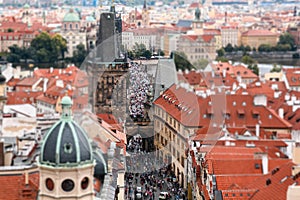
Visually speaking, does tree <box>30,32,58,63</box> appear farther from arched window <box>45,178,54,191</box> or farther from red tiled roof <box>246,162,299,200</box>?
arched window <box>45,178,54,191</box>

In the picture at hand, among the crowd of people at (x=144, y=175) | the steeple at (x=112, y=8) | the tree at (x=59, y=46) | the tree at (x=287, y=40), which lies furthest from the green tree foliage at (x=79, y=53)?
the steeple at (x=112, y=8)

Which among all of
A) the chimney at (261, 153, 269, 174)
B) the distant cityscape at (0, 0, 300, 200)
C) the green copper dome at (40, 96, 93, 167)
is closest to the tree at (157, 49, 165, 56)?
the distant cityscape at (0, 0, 300, 200)

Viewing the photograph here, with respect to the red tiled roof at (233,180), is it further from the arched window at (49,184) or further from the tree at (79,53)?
the tree at (79,53)

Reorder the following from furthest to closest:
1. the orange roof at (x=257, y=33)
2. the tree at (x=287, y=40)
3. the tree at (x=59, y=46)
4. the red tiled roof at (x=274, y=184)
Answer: the orange roof at (x=257, y=33), the tree at (x=287, y=40), the tree at (x=59, y=46), the red tiled roof at (x=274, y=184)

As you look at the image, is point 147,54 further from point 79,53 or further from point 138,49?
point 79,53

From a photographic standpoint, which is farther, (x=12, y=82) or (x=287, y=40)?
(x=287, y=40)

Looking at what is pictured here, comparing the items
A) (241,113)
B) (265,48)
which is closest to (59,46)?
(265,48)

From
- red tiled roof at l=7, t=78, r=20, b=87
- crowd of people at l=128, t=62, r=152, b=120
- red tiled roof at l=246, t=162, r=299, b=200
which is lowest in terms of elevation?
red tiled roof at l=7, t=78, r=20, b=87
